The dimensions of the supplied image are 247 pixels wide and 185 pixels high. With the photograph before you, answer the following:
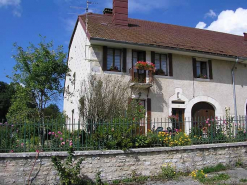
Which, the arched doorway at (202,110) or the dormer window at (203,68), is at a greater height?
the dormer window at (203,68)

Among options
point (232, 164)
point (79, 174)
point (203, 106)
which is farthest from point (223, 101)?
point (79, 174)

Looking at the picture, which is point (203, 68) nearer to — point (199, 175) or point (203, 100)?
point (203, 100)

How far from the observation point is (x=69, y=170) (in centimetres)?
665

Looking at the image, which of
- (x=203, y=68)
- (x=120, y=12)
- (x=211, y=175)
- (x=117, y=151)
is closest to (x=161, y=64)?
(x=203, y=68)

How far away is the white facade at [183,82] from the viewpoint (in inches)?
490

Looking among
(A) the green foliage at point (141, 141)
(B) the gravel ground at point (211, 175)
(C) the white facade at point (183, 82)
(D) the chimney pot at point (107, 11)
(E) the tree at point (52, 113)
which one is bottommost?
(B) the gravel ground at point (211, 175)

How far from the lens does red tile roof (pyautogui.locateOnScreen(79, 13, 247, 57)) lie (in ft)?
41.9

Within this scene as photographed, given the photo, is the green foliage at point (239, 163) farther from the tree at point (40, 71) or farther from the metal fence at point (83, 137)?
the tree at point (40, 71)

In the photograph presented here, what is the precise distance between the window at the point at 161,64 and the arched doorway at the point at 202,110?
243 centimetres

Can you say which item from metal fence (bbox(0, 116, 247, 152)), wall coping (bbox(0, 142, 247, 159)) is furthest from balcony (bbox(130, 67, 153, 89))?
wall coping (bbox(0, 142, 247, 159))

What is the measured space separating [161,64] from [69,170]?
27.4ft

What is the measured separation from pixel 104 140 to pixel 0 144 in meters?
2.85

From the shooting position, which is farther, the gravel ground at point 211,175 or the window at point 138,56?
the window at point 138,56

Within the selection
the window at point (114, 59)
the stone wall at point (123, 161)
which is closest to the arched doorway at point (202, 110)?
the window at point (114, 59)
